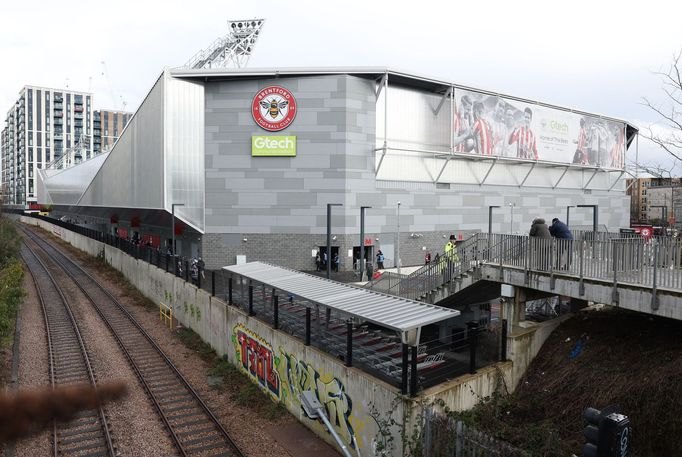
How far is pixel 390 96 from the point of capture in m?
32.9

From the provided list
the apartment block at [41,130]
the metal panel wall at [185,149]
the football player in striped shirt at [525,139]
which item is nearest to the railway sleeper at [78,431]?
the metal panel wall at [185,149]

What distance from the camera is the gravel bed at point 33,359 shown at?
37.9ft

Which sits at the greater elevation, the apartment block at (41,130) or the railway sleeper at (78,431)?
the apartment block at (41,130)

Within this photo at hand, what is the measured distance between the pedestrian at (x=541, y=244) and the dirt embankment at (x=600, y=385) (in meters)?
1.91

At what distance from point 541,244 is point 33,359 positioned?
17.9m

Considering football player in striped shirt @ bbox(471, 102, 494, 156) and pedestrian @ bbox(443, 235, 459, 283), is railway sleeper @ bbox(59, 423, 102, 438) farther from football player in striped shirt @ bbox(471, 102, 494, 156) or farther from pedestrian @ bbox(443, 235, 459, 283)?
football player in striped shirt @ bbox(471, 102, 494, 156)

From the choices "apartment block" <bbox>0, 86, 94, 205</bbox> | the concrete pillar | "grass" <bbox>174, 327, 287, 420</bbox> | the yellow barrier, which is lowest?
"grass" <bbox>174, 327, 287, 420</bbox>

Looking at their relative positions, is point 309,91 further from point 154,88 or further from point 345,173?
point 154,88

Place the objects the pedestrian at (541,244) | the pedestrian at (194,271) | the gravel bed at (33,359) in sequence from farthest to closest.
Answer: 1. the pedestrian at (194,271)
2. the pedestrian at (541,244)
3. the gravel bed at (33,359)

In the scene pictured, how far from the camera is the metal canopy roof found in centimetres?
1010

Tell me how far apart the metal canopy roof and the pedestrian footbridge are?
312 cm

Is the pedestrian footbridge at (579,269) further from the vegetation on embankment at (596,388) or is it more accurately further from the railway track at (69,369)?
the railway track at (69,369)

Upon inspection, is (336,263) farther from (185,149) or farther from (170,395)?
(170,395)

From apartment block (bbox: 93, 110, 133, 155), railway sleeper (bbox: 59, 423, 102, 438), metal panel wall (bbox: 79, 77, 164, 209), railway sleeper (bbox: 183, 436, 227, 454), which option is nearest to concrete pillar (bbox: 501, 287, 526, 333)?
railway sleeper (bbox: 183, 436, 227, 454)
